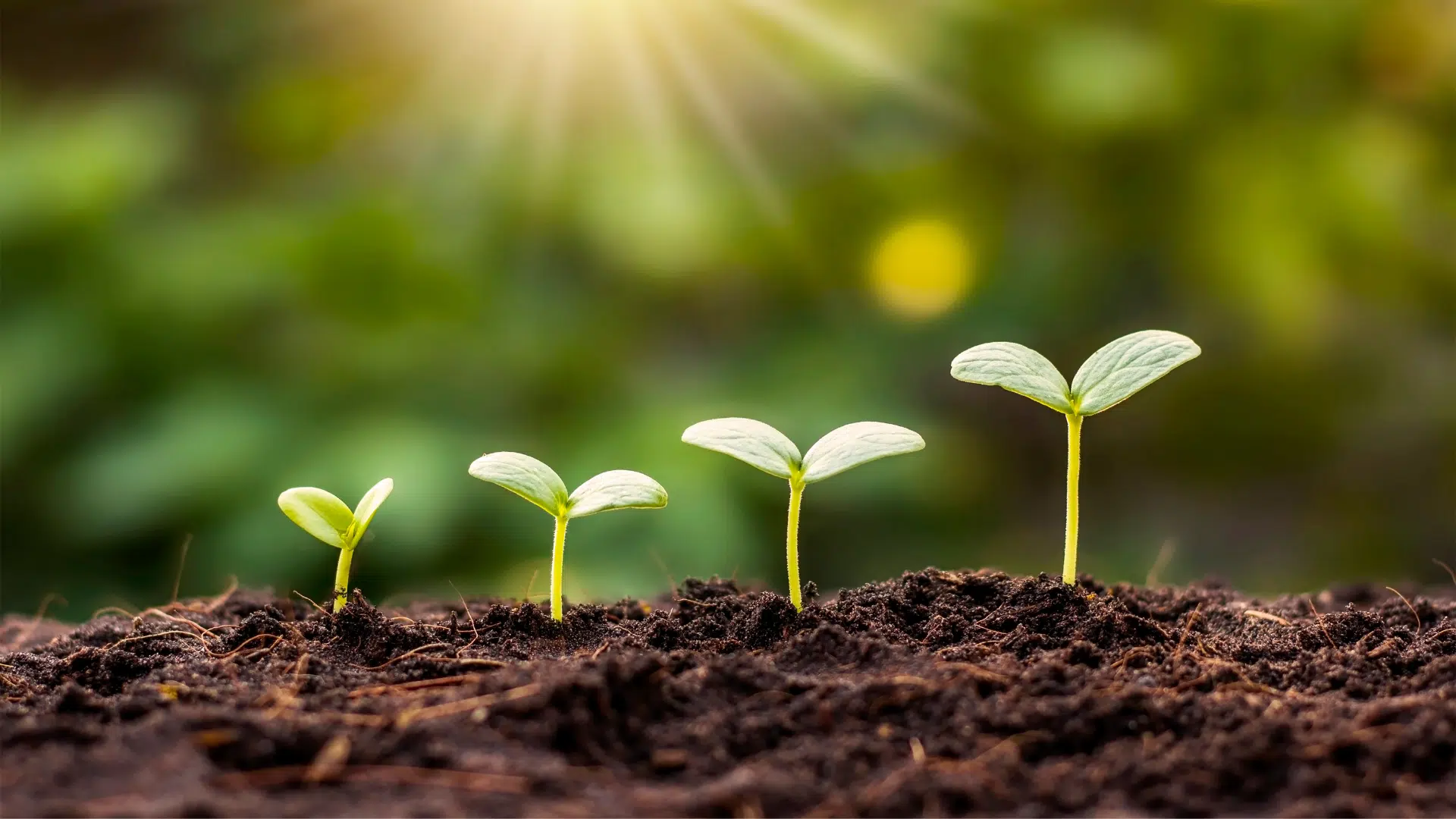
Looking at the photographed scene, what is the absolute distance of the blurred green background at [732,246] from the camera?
239 centimetres

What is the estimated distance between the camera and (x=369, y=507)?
3.56 ft

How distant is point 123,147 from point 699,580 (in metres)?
1.94

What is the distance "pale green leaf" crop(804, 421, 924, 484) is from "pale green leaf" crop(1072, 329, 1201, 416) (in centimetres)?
18

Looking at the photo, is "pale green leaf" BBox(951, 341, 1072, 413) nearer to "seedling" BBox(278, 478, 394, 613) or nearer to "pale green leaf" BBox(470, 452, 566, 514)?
"pale green leaf" BBox(470, 452, 566, 514)

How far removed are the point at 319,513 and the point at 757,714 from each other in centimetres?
52

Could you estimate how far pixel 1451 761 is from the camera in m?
0.72

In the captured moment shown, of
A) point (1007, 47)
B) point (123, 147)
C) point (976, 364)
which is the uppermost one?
point (1007, 47)

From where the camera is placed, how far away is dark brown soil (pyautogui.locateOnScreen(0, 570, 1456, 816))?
662mm

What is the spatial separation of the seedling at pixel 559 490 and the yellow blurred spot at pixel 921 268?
1.61m

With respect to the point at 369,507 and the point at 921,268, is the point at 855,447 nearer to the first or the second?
the point at 369,507

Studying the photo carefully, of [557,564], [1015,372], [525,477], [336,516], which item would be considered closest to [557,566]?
[557,564]

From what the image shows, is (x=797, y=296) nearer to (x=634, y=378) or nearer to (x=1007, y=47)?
(x=634, y=378)

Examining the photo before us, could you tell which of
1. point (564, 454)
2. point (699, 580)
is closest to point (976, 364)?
point (699, 580)

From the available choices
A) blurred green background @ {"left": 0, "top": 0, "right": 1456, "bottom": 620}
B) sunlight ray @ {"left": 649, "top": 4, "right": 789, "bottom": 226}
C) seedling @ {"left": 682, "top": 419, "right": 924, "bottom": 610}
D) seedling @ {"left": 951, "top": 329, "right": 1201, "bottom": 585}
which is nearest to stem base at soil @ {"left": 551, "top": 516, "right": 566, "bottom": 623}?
seedling @ {"left": 682, "top": 419, "right": 924, "bottom": 610}
